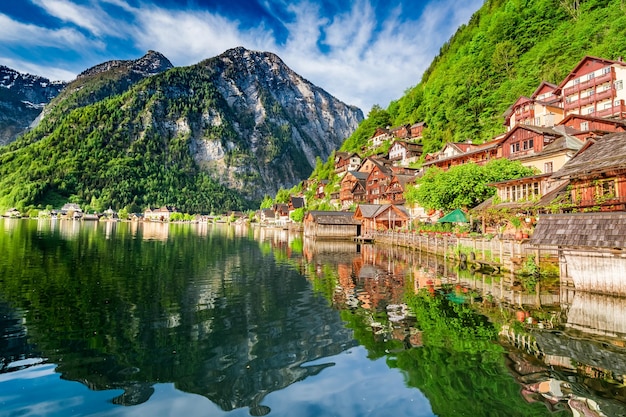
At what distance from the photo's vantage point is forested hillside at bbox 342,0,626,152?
3150 inches

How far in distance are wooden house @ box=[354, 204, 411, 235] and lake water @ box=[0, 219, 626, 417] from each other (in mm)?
44232

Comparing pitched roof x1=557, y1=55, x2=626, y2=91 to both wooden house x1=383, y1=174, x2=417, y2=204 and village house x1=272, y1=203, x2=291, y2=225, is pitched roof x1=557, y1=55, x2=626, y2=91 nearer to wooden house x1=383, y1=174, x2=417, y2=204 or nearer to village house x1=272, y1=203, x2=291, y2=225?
wooden house x1=383, y1=174, x2=417, y2=204

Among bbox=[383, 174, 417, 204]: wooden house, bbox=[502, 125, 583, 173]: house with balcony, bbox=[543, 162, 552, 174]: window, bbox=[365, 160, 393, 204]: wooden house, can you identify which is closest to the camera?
bbox=[502, 125, 583, 173]: house with balcony

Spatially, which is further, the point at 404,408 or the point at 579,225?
the point at 579,225

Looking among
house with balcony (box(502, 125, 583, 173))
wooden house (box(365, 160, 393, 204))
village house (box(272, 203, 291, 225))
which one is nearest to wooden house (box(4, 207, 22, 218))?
village house (box(272, 203, 291, 225))

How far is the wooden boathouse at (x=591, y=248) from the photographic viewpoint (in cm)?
2017

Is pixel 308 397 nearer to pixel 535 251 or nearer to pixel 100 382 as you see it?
pixel 100 382

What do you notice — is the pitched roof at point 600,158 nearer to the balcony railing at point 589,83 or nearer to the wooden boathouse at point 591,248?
the wooden boathouse at point 591,248

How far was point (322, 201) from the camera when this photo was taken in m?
120

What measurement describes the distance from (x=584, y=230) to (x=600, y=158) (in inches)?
293

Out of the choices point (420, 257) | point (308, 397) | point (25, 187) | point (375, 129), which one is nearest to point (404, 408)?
point (308, 397)

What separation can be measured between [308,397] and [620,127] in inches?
2398

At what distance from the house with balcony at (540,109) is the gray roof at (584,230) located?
49.2 meters

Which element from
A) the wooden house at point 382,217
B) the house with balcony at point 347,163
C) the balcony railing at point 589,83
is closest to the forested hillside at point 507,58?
the balcony railing at point 589,83
